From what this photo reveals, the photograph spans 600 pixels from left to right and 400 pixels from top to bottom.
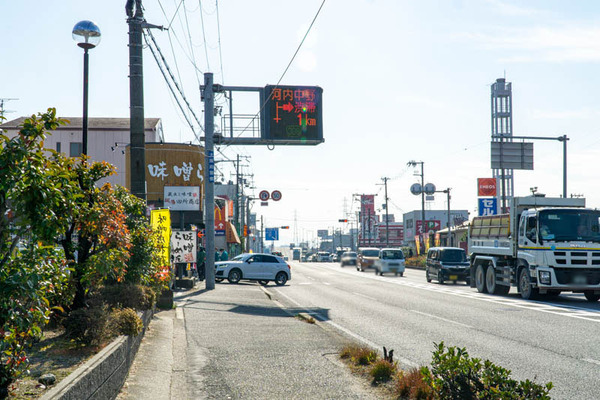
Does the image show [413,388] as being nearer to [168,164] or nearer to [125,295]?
[125,295]

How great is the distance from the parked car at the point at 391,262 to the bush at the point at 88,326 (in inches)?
1368

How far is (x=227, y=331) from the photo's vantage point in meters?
12.8

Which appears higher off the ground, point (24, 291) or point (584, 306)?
point (24, 291)

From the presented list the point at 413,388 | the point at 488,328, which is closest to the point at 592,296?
the point at 488,328

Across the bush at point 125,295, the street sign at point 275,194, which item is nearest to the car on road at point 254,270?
the bush at point 125,295

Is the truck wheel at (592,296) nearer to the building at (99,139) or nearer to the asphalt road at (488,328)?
the asphalt road at (488,328)

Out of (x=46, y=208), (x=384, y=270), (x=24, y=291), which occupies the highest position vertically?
(x=46, y=208)

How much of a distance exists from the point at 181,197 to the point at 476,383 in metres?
25.6

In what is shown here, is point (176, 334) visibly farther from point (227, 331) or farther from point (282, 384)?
point (282, 384)

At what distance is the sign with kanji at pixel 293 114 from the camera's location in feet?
87.6

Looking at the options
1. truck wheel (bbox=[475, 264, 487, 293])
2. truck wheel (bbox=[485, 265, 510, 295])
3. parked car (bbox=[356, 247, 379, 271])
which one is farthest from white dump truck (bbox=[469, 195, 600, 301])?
parked car (bbox=[356, 247, 379, 271])

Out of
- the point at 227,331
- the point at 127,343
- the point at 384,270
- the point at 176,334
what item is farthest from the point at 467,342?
the point at 384,270

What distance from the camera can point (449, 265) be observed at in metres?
31.2

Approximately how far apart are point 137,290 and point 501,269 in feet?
52.7
